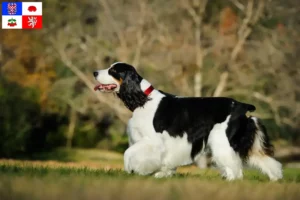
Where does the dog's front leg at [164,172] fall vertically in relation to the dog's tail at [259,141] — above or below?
below

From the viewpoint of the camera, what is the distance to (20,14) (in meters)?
25.7

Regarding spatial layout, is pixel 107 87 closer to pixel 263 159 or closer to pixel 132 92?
pixel 132 92

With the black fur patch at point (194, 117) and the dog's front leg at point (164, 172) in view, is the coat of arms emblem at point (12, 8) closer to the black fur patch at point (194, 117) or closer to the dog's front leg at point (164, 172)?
the black fur patch at point (194, 117)

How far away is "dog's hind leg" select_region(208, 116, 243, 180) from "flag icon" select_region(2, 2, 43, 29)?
1558 cm

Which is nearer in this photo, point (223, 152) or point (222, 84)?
point (223, 152)

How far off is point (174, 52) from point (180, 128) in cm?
2090

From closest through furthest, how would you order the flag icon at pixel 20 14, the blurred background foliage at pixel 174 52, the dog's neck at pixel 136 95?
the dog's neck at pixel 136 95 < the flag icon at pixel 20 14 < the blurred background foliage at pixel 174 52

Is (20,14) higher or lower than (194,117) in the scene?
higher

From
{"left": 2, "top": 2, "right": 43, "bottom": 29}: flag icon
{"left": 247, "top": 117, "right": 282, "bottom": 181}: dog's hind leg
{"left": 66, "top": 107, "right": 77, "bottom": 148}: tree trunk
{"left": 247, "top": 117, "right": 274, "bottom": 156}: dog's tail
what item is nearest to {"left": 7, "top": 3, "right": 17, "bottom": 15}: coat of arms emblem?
{"left": 2, "top": 2, "right": 43, "bottom": 29}: flag icon

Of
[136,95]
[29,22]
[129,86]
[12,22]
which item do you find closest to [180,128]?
[136,95]

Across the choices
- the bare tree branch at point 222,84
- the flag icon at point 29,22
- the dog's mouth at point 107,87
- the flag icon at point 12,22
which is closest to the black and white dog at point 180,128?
the dog's mouth at point 107,87

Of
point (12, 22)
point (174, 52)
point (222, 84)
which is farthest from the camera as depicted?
point (222, 84)

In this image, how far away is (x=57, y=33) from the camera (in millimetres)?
34031

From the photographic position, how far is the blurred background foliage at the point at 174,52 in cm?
3136
